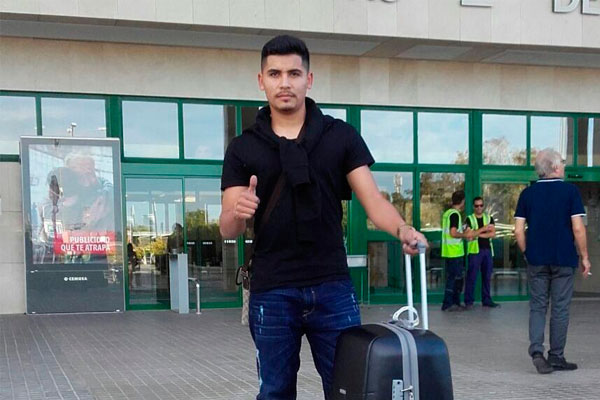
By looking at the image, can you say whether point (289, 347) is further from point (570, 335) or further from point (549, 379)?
point (570, 335)

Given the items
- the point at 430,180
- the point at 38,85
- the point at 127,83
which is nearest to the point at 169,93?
the point at 127,83

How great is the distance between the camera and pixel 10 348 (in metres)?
7.82

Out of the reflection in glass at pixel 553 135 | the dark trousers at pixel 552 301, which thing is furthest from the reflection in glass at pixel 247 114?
the dark trousers at pixel 552 301

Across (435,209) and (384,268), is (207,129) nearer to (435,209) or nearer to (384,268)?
(384,268)

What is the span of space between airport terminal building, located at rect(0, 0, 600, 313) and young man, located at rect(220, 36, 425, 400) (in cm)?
785

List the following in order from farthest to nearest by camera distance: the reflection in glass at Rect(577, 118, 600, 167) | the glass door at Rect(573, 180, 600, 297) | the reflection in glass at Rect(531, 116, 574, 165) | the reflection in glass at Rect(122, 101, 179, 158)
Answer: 1. the glass door at Rect(573, 180, 600, 297)
2. the reflection in glass at Rect(577, 118, 600, 167)
3. the reflection in glass at Rect(531, 116, 574, 165)
4. the reflection in glass at Rect(122, 101, 179, 158)

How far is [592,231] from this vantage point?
14461 millimetres

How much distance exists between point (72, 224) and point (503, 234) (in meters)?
7.57

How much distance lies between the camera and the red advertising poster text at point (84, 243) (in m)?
10.9

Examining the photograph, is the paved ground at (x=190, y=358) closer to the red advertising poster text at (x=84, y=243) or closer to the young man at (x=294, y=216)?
the red advertising poster text at (x=84, y=243)

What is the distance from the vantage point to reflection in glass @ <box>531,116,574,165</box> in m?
13.2

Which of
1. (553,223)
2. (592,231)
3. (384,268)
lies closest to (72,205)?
(384,268)

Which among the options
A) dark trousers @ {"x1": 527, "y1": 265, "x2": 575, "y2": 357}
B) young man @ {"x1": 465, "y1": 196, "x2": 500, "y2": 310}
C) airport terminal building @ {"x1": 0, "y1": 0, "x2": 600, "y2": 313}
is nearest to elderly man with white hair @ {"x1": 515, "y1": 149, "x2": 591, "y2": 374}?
dark trousers @ {"x1": 527, "y1": 265, "x2": 575, "y2": 357}

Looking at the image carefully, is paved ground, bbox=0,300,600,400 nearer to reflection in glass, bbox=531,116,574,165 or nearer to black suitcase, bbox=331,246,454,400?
black suitcase, bbox=331,246,454,400
